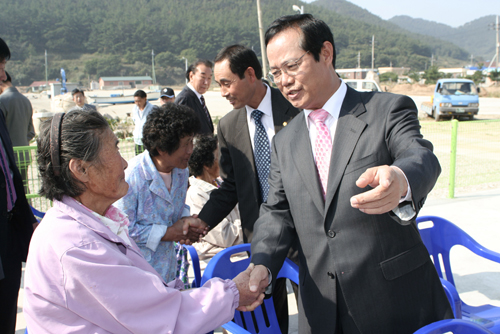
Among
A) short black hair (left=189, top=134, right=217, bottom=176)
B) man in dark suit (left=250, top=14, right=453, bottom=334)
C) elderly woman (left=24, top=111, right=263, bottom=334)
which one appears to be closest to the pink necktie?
man in dark suit (left=250, top=14, right=453, bottom=334)

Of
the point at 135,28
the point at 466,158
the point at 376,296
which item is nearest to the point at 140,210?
the point at 376,296

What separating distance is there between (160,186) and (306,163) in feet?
3.58

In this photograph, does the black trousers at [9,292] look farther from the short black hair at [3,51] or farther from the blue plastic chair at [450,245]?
the blue plastic chair at [450,245]

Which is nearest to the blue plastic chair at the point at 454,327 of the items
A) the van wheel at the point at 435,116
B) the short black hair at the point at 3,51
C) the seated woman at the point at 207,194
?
the seated woman at the point at 207,194

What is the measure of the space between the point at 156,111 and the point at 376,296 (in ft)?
5.61

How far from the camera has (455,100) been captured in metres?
17.5

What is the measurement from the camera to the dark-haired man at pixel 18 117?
4.97 meters

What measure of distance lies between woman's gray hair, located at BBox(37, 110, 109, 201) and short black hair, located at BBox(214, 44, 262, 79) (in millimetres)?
1447

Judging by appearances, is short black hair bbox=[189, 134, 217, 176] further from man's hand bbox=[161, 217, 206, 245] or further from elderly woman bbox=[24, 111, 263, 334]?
elderly woman bbox=[24, 111, 263, 334]

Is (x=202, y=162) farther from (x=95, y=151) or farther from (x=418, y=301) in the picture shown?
(x=418, y=301)

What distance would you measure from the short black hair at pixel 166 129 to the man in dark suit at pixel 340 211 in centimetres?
84

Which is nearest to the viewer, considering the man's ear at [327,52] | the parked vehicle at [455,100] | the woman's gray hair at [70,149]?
the woman's gray hair at [70,149]

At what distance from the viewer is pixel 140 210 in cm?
239

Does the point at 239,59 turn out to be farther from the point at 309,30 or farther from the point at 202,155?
the point at 202,155
